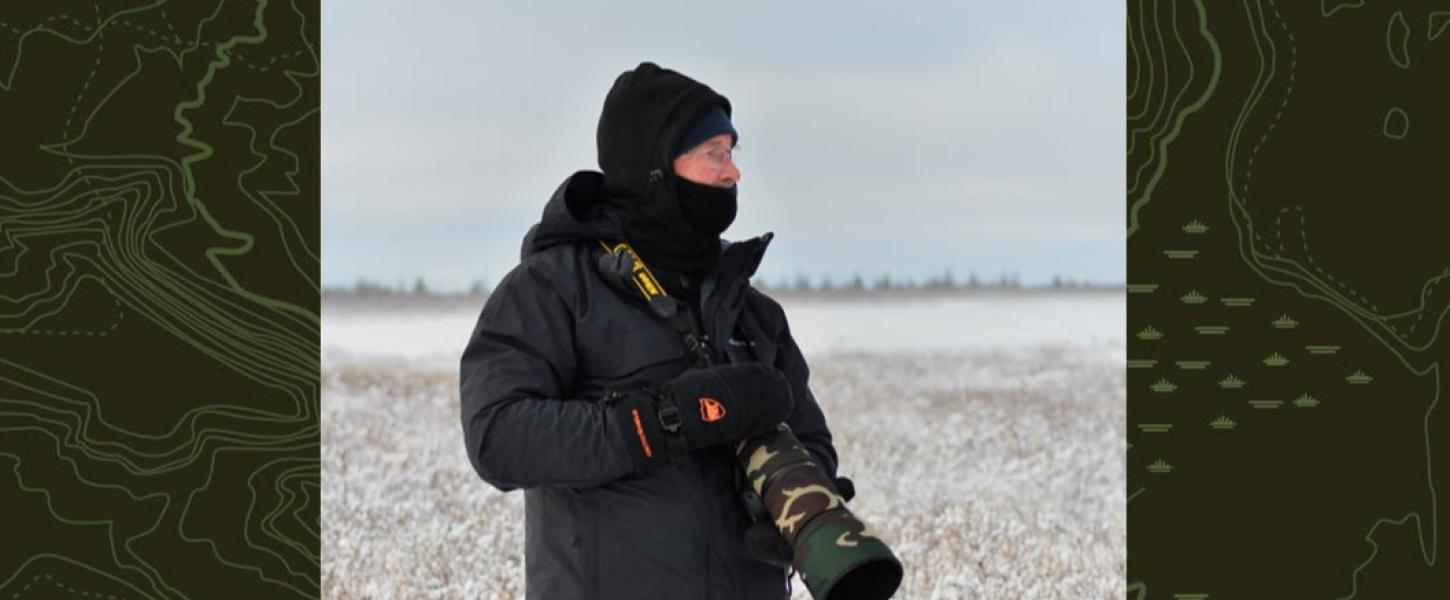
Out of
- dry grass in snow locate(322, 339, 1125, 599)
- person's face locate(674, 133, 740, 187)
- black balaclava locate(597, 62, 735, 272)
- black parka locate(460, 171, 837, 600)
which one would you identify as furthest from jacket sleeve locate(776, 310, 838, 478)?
dry grass in snow locate(322, 339, 1125, 599)

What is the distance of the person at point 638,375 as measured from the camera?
149 inches

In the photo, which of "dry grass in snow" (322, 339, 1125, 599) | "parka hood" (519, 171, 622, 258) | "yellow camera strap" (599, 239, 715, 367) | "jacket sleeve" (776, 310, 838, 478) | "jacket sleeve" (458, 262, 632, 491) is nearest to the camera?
"jacket sleeve" (458, 262, 632, 491)

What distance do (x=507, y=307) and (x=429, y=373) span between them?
48.9ft

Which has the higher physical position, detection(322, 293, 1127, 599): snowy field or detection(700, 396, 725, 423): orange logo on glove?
detection(700, 396, 725, 423): orange logo on glove

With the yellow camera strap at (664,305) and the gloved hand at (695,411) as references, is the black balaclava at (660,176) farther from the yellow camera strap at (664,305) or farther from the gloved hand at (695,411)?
the gloved hand at (695,411)

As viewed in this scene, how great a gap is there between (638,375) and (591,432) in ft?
0.86

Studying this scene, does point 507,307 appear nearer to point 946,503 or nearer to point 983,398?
point 946,503

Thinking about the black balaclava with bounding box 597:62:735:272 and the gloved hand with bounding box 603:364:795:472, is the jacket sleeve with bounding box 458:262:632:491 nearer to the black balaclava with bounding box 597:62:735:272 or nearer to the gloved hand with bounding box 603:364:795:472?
the gloved hand with bounding box 603:364:795:472

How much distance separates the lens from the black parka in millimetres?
3787
